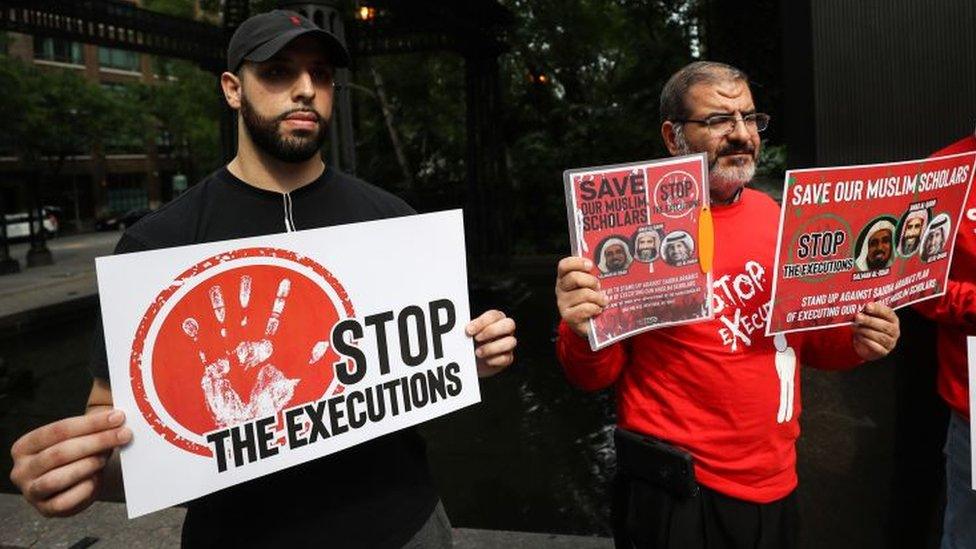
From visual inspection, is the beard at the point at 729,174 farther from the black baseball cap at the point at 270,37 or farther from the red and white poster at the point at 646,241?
the black baseball cap at the point at 270,37

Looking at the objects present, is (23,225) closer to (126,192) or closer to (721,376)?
(126,192)

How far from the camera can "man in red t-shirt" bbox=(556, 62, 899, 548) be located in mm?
1972

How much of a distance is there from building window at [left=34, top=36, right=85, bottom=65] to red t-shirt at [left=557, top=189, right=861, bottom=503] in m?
50.2

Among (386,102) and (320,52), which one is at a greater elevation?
(386,102)

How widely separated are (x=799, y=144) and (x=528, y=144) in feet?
44.3

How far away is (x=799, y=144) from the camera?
11.8ft

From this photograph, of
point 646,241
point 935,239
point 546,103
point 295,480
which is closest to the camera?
point 295,480

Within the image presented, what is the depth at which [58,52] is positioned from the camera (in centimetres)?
4478

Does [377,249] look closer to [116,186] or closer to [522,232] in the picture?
[522,232]

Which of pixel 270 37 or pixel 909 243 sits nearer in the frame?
pixel 270 37

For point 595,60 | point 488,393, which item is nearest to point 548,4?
point 595,60

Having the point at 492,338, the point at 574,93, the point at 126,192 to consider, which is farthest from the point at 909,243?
the point at 126,192

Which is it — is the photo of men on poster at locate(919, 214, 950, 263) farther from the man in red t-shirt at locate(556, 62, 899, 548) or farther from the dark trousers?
the dark trousers

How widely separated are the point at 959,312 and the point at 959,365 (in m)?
0.23
